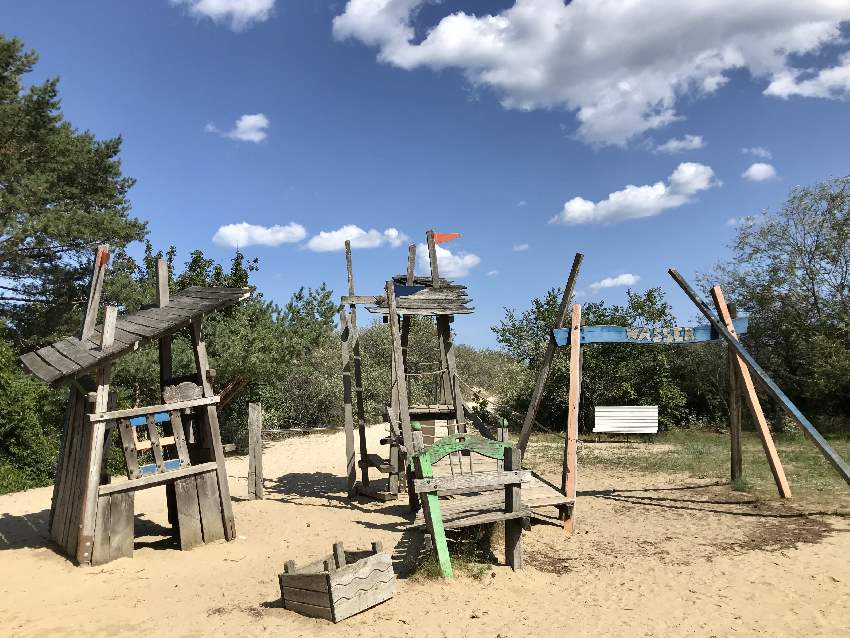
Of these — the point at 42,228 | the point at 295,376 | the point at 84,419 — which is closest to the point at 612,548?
the point at 84,419

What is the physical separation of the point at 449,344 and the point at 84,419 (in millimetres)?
5834

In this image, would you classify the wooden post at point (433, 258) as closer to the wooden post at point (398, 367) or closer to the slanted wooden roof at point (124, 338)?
the wooden post at point (398, 367)

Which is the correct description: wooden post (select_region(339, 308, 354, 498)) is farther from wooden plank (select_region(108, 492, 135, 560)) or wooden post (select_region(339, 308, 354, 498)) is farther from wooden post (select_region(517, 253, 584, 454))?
wooden plank (select_region(108, 492, 135, 560))

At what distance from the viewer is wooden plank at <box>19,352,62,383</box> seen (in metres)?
6.91

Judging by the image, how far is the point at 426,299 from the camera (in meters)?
10.5

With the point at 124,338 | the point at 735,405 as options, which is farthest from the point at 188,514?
the point at 735,405

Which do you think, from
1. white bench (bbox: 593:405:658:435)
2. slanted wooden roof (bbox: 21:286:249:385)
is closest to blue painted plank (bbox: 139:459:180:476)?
slanted wooden roof (bbox: 21:286:249:385)

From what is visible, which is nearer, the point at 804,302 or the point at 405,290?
the point at 405,290

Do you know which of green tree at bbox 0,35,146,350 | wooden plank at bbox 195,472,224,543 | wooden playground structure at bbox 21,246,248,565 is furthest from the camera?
green tree at bbox 0,35,146,350

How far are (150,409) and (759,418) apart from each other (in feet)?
30.3

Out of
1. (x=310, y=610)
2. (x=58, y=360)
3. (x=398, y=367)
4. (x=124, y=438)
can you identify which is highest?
(x=58, y=360)

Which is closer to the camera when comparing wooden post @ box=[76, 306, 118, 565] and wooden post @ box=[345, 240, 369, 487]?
wooden post @ box=[76, 306, 118, 565]

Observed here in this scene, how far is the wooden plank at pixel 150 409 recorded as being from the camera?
7.41 metres

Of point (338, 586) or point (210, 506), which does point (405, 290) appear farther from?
point (338, 586)
